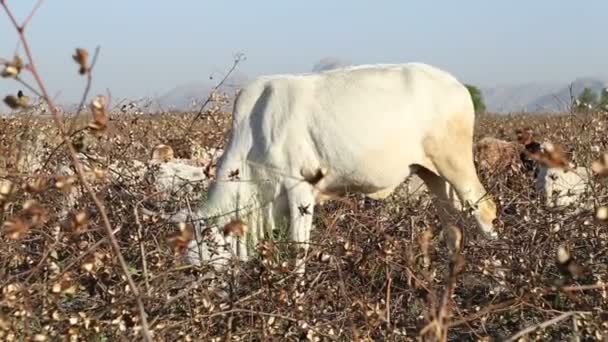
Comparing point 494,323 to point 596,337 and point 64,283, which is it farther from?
point 64,283

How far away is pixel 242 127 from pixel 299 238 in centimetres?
99

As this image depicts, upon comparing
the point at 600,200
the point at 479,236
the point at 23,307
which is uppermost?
the point at 23,307

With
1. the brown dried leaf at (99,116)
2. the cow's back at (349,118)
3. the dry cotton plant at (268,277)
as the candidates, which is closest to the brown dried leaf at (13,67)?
the dry cotton plant at (268,277)

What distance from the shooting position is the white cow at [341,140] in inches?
263

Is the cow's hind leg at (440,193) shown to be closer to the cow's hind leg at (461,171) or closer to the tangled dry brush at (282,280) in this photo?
the cow's hind leg at (461,171)

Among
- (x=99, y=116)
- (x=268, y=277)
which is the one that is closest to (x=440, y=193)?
(x=268, y=277)

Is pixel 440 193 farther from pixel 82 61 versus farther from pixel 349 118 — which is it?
pixel 82 61

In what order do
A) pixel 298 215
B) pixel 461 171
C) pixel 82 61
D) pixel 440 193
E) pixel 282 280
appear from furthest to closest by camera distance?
pixel 440 193
pixel 461 171
pixel 298 215
pixel 282 280
pixel 82 61

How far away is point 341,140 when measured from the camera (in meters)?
7.00

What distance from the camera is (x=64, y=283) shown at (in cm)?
359

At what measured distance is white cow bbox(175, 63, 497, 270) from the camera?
6.68m

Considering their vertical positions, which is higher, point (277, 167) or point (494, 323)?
point (277, 167)

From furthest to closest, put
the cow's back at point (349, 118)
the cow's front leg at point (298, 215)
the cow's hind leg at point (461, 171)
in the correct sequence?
the cow's hind leg at point (461, 171) < the cow's back at point (349, 118) < the cow's front leg at point (298, 215)

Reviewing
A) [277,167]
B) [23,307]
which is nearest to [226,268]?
[23,307]
